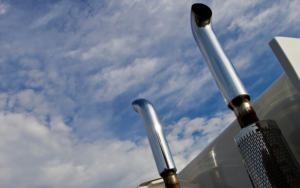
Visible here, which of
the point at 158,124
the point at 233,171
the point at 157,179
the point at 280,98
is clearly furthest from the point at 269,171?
the point at 157,179

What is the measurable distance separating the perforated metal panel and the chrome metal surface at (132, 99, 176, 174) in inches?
16.5

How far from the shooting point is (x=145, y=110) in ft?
3.15

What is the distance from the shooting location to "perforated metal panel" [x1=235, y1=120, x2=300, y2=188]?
0.44 meters

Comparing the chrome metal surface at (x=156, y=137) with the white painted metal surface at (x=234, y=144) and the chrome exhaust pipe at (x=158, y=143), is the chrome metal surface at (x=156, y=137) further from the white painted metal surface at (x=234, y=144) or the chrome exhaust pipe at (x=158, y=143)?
the white painted metal surface at (x=234, y=144)

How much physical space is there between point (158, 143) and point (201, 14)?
1.63 ft

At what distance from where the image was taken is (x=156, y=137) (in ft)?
2.97

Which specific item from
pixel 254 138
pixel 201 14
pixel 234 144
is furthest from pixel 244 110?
pixel 234 144

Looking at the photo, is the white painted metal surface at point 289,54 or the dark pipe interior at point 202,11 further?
the dark pipe interior at point 202,11

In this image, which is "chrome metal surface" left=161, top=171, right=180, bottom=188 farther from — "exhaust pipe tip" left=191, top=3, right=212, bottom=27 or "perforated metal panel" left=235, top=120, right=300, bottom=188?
"exhaust pipe tip" left=191, top=3, right=212, bottom=27

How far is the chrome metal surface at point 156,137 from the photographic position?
0.87 metres

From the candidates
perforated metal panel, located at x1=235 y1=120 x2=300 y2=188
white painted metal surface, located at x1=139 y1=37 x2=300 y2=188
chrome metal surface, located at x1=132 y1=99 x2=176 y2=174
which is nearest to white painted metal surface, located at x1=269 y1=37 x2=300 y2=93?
white painted metal surface, located at x1=139 y1=37 x2=300 y2=188

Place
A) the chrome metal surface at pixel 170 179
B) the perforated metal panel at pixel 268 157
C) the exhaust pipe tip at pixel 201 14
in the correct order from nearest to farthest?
1. the perforated metal panel at pixel 268 157
2. the exhaust pipe tip at pixel 201 14
3. the chrome metal surface at pixel 170 179

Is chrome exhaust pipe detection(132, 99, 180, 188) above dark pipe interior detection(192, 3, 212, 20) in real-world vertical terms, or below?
below

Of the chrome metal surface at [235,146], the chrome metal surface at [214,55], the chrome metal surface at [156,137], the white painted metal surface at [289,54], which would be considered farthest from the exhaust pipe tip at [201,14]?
the chrome metal surface at [156,137]
